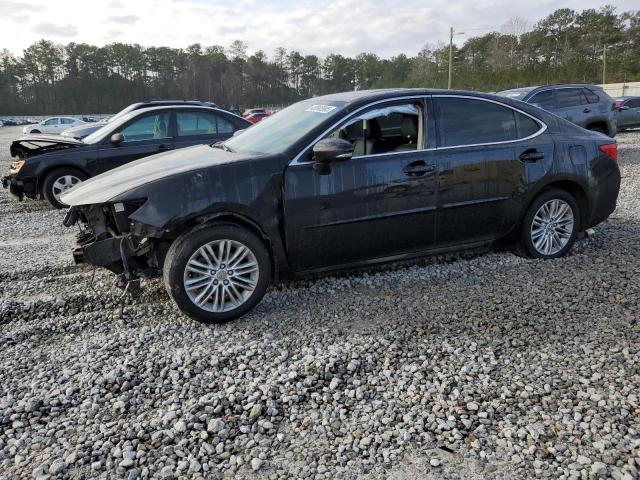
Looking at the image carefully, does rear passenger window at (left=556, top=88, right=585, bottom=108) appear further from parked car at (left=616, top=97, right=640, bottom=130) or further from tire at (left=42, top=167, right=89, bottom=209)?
tire at (left=42, top=167, right=89, bottom=209)

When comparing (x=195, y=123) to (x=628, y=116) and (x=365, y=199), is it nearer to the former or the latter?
(x=365, y=199)

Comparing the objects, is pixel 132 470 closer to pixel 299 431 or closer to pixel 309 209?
pixel 299 431

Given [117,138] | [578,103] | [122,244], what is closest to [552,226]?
[122,244]

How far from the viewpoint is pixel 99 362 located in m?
3.20

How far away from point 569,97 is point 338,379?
38.7 ft

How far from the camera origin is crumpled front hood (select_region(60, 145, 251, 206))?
369 cm

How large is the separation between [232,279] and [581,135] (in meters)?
3.81

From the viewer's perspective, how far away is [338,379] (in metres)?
2.99

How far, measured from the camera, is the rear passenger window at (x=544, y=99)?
11.8 meters

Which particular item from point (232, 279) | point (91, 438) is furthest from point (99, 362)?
point (232, 279)

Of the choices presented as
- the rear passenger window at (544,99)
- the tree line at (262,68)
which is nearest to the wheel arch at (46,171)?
the rear passenger window at (544,99)

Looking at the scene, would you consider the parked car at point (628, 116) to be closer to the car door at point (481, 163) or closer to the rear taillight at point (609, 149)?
the rear taillight at point (609, 149)

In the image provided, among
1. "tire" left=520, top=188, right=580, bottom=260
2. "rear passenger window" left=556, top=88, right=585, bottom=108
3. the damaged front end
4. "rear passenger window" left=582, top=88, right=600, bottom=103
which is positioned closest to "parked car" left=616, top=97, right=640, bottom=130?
"rear passenger window" left=582, top=88, right=600, bottom=103

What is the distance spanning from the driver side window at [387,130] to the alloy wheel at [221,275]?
1.33 meters
